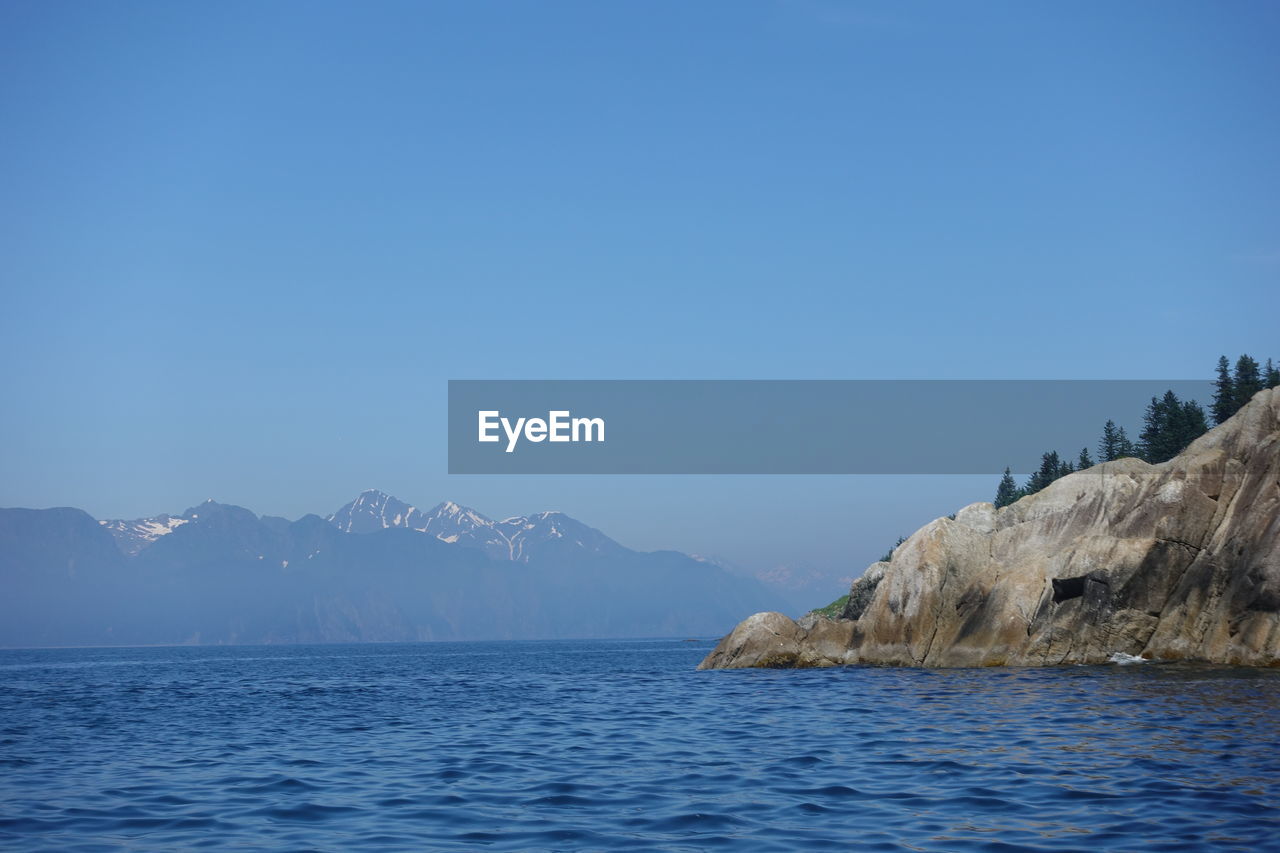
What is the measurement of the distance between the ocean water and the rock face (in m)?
10.4

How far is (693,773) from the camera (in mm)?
25344

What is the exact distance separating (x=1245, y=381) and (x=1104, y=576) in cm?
6898

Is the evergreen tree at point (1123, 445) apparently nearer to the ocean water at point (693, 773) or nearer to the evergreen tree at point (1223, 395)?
the evergreen tree at point (1223, 395)

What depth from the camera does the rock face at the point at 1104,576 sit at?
55.6m

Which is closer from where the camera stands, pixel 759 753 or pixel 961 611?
pixel 759 753

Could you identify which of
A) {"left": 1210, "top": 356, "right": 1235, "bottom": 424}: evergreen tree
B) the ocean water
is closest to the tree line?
{"left": 1210, "top": 356, "right": 1235, "bottom": 424}: evergreen tree

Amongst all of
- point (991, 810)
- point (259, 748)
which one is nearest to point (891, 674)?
point (259, 748)

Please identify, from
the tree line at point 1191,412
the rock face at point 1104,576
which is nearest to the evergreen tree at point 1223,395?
the tree line at point 1191,412

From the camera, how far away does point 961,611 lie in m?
66.7

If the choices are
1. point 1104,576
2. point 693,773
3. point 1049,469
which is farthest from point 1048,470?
point 693,773

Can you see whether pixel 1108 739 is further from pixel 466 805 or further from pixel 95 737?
pixel 95 737

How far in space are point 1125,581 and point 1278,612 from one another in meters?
8.43

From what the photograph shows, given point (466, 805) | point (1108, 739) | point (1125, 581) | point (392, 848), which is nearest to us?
point (392, 848)

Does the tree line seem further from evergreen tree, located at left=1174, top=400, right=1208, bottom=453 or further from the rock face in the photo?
the rock face
